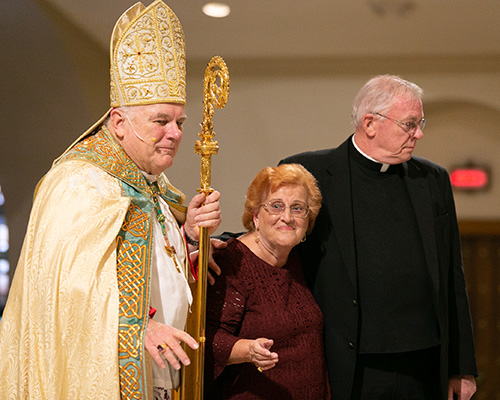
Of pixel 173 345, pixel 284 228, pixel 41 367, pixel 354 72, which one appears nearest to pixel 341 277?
pixel 284 228

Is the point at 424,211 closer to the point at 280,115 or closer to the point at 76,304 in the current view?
the point at 76,304

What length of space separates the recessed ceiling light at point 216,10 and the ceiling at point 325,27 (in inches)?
1.9

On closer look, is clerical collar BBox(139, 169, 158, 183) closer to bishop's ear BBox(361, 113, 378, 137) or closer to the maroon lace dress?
the maroon lace dress

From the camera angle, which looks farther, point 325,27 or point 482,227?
point 482,227

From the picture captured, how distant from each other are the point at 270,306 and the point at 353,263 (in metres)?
0.46

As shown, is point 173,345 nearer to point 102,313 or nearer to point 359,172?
point 102,313

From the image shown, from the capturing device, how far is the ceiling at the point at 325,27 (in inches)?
201

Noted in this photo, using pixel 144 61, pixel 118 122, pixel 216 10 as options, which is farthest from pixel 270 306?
pixel 216 10

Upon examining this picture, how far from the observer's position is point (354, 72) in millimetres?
6273

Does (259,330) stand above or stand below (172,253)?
below

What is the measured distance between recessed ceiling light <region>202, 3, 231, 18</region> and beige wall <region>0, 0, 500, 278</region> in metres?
0.94

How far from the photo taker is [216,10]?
5203 millimetres

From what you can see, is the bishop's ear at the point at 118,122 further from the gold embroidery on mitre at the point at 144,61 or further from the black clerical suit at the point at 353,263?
the black clerical suit at the point at 353,263

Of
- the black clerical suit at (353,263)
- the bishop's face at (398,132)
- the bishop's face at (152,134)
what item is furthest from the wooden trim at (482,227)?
the bishop's face at (152,134)
